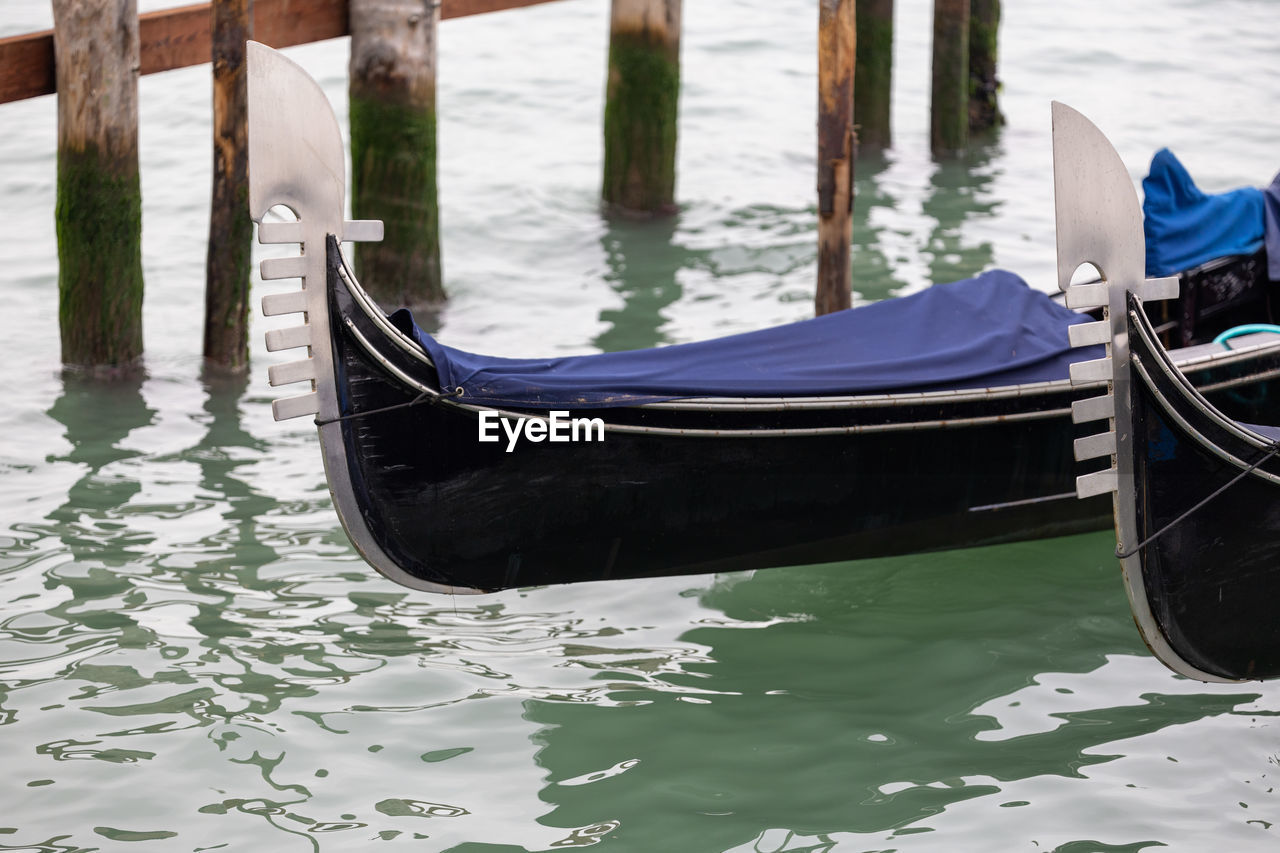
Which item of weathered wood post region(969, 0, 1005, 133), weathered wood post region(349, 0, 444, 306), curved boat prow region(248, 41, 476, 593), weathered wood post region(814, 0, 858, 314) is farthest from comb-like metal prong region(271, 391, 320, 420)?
weathered wood post region(969, 0, 1005, 133)

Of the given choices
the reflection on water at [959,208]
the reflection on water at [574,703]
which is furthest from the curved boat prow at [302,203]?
the reflection on water at [959,208]

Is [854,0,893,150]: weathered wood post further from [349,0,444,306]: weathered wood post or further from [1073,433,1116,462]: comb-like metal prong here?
[1073,433,1116,462]: comb-like metal prong

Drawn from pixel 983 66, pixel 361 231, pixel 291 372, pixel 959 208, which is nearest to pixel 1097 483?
pixel 361 231

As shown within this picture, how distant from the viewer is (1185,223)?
5.36 meters

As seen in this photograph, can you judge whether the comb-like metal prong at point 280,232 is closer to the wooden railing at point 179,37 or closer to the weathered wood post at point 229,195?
the weathered wood post at point 229,195

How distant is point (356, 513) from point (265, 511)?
134 centimetres

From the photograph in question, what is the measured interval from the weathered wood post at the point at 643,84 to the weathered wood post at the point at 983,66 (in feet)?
7.62

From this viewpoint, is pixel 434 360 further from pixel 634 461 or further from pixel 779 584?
pixel 779 584

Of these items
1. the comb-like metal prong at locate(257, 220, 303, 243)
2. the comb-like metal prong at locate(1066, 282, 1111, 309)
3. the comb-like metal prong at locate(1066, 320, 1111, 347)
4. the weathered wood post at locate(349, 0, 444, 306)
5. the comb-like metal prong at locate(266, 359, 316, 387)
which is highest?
the weathered wood post at locate(349, 0, 444, 306)

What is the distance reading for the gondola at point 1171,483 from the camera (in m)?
3.53

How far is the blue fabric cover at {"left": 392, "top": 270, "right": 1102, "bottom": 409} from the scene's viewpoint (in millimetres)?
4141

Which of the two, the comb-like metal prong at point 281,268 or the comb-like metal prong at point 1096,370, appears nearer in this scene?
the comb-like metal prong at point 1096,370

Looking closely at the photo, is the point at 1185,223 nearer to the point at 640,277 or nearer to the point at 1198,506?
the point at 1198,506

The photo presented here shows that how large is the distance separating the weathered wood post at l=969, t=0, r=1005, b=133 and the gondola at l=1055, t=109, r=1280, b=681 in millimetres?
6137
